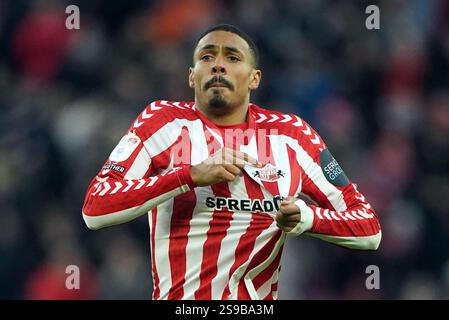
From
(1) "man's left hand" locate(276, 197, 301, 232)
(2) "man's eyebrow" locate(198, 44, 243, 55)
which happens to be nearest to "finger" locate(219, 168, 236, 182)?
(1) "man's left hand" locate(276, 197, 301, 232)

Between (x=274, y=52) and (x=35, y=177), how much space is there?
2.32 m

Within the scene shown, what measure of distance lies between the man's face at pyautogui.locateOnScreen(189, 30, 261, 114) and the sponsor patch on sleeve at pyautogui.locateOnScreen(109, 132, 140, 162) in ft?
1.28

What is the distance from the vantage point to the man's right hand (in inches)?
166

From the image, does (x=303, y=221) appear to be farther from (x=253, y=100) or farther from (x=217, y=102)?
(x=253, y=100)

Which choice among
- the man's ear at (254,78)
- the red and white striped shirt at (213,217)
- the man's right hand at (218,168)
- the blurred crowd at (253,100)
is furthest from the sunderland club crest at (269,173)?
the blurred crowd at (253,100)

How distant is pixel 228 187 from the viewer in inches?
177

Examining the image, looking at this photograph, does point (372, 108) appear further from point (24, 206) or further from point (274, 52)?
point (24, 206)

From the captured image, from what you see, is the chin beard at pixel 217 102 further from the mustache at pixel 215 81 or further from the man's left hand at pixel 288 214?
the man's left hand at pixel 288 214

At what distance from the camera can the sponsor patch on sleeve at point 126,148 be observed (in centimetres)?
444
